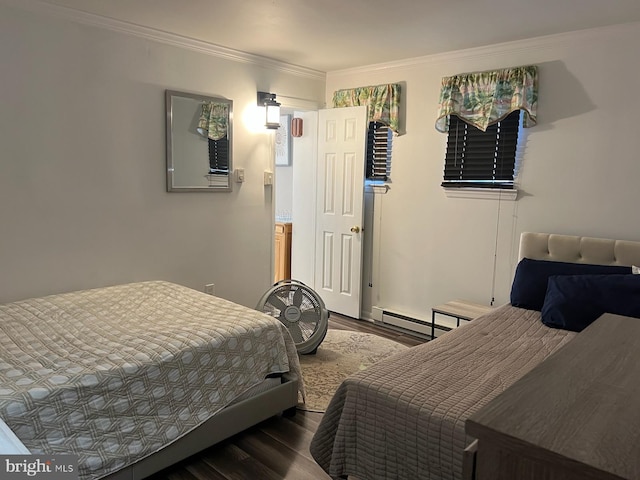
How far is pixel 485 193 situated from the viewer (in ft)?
12.3

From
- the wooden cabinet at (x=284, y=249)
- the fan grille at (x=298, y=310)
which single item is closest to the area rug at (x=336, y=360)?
the fan grille at (x=298, y=310)

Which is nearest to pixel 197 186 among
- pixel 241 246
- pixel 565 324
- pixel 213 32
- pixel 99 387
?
pixel 241 246

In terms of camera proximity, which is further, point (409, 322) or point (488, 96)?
point (409, 322)

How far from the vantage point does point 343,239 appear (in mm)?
4684

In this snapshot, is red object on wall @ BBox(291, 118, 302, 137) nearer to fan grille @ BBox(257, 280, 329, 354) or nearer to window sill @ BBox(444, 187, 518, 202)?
window sill @ BBox(444, 187, 518, 202)

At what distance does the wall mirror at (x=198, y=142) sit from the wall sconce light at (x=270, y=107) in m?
0.34

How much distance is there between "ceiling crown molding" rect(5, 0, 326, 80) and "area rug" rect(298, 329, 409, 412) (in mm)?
2503

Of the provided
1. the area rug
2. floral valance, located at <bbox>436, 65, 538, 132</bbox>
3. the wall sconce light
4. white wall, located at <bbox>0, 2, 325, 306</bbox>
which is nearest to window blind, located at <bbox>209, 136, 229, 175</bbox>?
white wall, located at <bbox>0, 2, 325, 306</bbox>

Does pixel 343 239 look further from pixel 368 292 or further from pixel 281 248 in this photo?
pixel 281 248

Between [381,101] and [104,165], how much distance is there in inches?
95.1

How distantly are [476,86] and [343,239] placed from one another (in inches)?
73.2

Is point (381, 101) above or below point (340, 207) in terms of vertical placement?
above

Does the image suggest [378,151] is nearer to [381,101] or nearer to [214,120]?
[381,101]

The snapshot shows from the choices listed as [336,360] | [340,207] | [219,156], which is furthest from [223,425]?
[340,207]
